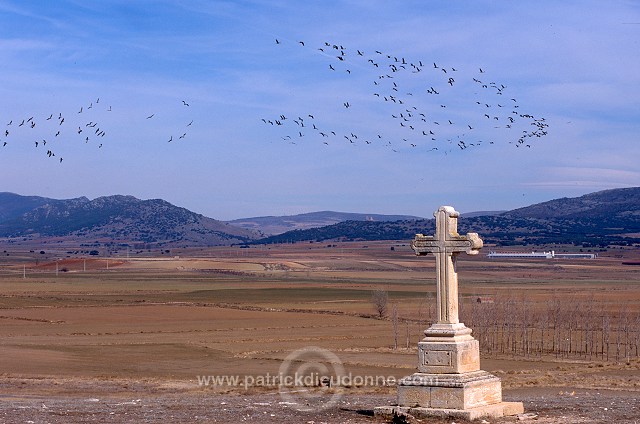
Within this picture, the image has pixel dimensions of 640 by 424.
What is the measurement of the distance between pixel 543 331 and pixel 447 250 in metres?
38.6

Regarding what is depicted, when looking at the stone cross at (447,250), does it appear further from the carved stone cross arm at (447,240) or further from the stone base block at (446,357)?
the stone base block at (446,357)

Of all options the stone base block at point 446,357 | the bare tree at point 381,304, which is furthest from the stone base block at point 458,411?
the bare tree at point 381,304

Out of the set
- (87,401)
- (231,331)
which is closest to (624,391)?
(87,401)

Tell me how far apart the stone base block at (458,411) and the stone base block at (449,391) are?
12 centimetres

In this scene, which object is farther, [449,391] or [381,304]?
[381,304]

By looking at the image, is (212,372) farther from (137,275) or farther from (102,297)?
(137,275)

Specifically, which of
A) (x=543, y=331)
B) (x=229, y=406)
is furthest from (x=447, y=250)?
(x=543, y=331)

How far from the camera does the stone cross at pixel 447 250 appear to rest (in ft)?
62.7

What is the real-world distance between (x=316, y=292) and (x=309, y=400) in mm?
80853

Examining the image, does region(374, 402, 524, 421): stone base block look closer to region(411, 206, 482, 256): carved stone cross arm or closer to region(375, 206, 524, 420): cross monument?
region(375, 206, 524, 420): cross monument

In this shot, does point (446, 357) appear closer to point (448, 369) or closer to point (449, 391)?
point (448, 369)

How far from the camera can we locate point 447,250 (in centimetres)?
1939

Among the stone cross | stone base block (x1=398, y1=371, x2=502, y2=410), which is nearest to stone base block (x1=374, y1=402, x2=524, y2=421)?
stone base block (x1=398, y1=371, x2=502, y2=410)

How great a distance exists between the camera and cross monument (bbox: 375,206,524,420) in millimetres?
18391
